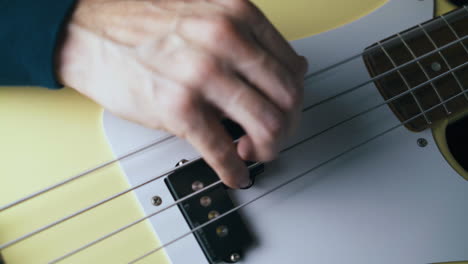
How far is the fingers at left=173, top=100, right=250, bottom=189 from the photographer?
17.3 inches

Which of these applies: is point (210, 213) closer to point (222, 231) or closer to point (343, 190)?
point (222, 231)

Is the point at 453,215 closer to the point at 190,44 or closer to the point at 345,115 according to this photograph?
the point at 345,115

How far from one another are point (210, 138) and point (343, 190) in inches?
11.1

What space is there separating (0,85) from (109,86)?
0.65ft

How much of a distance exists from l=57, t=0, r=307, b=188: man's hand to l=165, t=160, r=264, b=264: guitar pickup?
0.09 meters

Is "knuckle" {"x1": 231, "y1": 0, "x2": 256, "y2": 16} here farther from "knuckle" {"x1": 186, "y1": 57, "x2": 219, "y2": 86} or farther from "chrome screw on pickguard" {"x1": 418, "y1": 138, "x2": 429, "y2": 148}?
"chrome screw on pickguard" {"x1": 418, "y1": 138, "x2": 429, "y2": 148}

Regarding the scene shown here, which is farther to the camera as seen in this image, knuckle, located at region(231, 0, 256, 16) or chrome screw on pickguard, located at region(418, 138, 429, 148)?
chrome screw on pickguard, located at region(418, 138, 429, 148)

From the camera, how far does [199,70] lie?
42cm

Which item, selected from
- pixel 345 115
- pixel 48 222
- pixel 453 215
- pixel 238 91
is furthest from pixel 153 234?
pixel 453 215

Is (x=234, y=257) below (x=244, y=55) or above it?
below

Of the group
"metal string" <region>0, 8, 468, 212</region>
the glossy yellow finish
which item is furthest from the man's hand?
the glossy yellow finish

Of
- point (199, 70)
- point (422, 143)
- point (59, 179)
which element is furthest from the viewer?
point (422, 143)

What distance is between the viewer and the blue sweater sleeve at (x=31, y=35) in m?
0.51

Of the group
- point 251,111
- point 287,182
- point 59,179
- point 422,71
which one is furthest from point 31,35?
point 422,71
